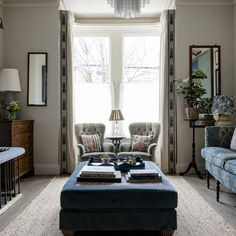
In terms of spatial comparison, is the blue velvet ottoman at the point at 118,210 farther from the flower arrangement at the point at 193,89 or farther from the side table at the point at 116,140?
the flower arrangement at the point at 193,89

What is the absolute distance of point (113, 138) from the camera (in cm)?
581

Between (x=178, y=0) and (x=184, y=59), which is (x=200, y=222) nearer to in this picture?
(x=184, y=59)

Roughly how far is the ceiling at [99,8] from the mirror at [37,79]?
1025 mm

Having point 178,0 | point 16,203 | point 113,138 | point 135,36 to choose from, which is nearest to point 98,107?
point 113,138

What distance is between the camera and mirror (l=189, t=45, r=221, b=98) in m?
6.06

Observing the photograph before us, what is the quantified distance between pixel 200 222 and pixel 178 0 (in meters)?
4.09

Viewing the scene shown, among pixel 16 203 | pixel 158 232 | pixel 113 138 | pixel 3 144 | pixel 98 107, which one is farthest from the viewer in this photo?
pixel 98 107

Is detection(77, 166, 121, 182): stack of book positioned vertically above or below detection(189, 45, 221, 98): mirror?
below

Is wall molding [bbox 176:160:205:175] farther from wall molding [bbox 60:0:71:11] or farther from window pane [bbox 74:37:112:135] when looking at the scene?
wall molding [bbox 60:0:71:11]

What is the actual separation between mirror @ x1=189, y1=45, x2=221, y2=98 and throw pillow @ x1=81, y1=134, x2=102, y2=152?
206cm

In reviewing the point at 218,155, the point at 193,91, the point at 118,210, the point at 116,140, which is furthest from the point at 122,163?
the point at 193,91

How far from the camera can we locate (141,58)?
6.57 meters

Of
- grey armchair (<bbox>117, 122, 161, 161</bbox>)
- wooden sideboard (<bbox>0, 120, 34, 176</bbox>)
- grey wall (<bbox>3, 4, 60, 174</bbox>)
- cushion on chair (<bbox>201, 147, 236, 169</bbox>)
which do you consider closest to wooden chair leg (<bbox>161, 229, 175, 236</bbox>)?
cushion on chair (<bbox>201, 147, 236, 169</bbox>)

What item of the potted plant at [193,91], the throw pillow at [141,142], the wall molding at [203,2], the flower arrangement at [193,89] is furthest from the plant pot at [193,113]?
the wall molding at [203,2]
